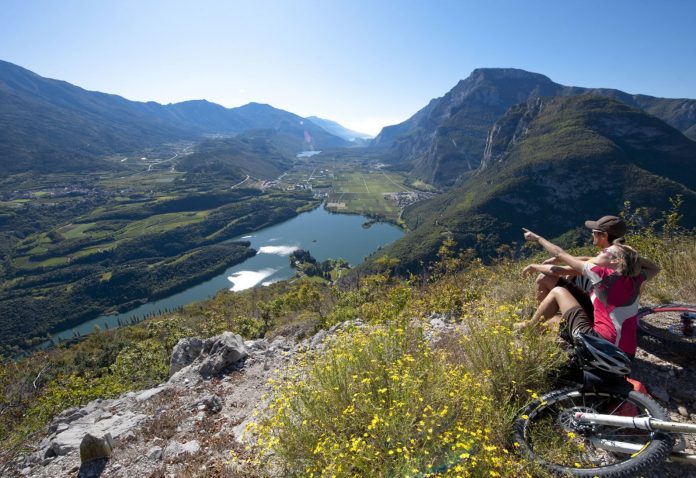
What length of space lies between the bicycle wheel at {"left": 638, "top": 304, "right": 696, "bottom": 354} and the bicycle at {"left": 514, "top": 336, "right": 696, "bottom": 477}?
1652 mm

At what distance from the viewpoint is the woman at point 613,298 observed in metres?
3.76

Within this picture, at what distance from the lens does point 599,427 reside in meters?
3.22

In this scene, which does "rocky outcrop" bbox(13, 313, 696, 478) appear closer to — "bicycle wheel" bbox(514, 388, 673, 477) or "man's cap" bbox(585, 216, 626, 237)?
"bicycle wheel" bbox(514, 388, 673, 477)

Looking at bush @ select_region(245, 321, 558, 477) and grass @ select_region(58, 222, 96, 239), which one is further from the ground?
bush @ select_region(245, 321, 558, 477)

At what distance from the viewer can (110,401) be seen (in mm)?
7766

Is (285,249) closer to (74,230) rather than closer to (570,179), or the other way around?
(74,230)

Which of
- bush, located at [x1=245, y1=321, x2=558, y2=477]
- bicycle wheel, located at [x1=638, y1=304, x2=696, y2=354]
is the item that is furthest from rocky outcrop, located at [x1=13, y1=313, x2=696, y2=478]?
bush, located at [x1=245, y1=321, x2=558, y2=477]

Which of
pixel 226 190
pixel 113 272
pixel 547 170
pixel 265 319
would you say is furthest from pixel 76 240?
pixel 547 170

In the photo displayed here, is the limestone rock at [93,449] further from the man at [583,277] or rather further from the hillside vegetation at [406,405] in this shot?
the man at [583,277]

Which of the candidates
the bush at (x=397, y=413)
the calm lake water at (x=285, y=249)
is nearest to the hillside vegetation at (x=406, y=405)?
the bush at (x=397, y=413)

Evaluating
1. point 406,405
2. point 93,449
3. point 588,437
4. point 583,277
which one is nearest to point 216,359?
point 93,449

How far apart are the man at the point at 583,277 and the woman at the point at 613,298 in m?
0.28

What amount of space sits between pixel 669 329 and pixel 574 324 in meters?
2.06

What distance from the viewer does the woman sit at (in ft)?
12.3
